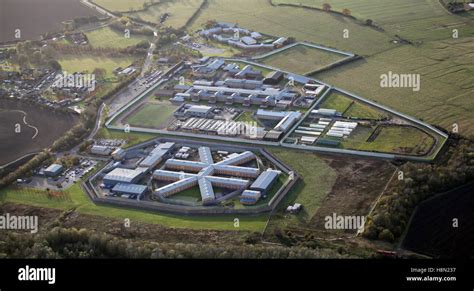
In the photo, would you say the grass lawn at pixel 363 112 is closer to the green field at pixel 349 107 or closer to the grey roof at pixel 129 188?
the green field at pixel 349 107

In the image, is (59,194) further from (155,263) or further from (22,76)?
(22,76)

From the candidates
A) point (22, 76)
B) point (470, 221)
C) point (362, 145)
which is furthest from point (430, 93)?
point (22, 76)

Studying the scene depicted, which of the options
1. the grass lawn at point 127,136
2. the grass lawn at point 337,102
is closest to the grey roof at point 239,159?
the grass lawn at point 127,136

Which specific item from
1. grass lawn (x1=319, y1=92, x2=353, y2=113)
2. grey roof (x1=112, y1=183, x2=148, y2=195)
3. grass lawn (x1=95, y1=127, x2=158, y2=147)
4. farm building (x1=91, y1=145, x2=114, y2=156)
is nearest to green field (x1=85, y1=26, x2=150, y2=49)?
grass lawn (x1=95, y1=127, x2=158, y2=147)

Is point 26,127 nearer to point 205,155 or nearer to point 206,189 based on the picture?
point 205,155

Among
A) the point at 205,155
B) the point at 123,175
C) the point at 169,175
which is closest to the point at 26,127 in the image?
the point at 123,175

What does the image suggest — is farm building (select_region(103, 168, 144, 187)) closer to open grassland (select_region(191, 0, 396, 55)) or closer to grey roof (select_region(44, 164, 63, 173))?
grey roof (select_region(44, 164, 63, 173))
